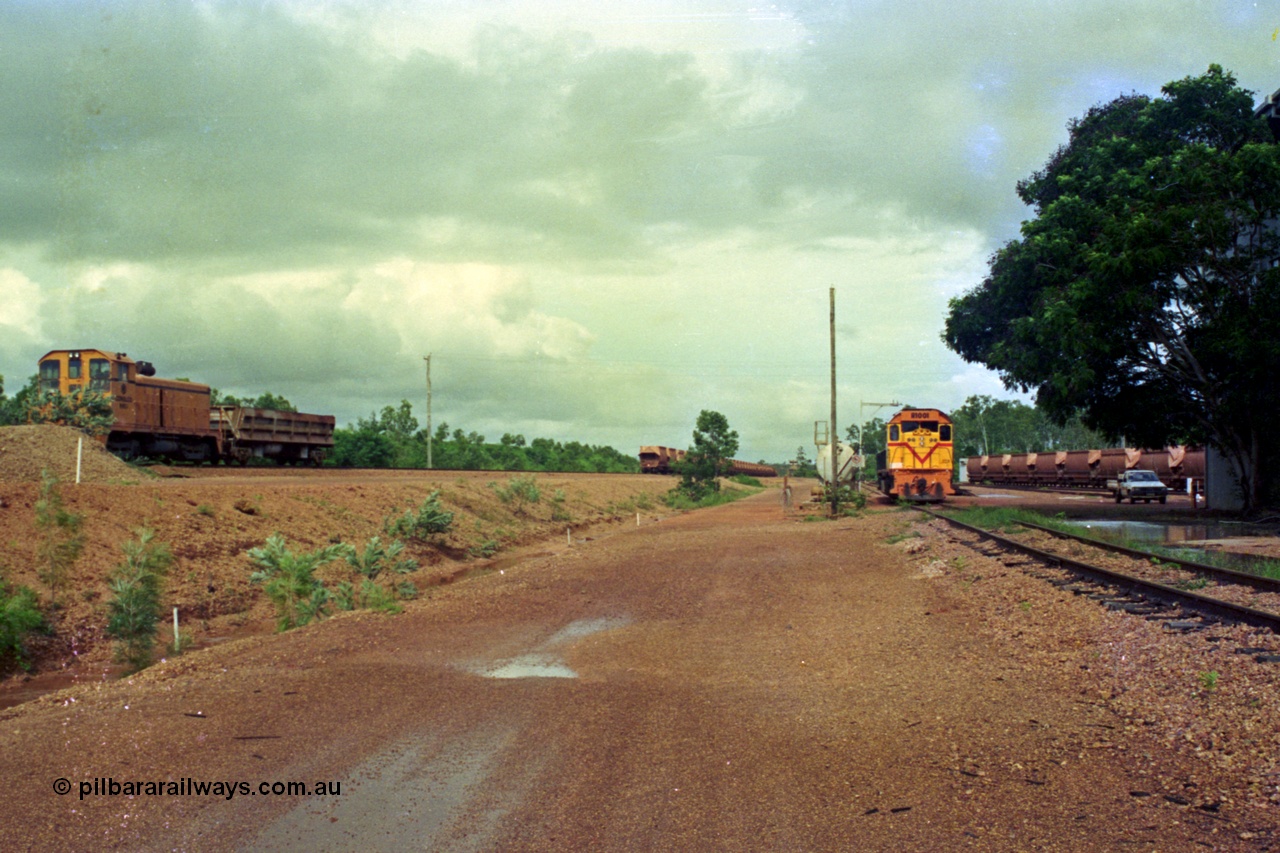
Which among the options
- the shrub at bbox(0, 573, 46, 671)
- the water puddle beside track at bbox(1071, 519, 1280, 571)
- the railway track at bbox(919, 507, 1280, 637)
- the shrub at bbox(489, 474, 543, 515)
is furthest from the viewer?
the shrub at bbox(489, 474, 543, 515)

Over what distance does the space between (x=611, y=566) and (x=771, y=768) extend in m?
12.5

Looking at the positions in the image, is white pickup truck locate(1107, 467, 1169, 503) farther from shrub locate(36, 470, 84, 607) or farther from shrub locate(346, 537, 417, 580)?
shrub locate(36, 470, 84, 607)

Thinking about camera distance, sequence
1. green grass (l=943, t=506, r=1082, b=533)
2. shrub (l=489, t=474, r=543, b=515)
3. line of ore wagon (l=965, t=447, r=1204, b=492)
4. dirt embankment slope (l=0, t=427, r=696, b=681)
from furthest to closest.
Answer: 1. line of ore wagon (l=965, t=447, r=1204, b=492)
2. shrub (l=489, t=474, r=543, b=515)
3. green grass (l=943, t=506, r=1082, b=533)
4. dirt embankment slope (l=0, t=427, r=696, b=681)

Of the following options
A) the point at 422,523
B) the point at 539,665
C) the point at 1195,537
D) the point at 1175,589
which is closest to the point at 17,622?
the point at 539,665

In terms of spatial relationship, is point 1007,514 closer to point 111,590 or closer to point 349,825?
point 111,590

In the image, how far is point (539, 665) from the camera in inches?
364

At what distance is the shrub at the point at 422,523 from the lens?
23.0m

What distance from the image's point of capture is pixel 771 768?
5.73 meters

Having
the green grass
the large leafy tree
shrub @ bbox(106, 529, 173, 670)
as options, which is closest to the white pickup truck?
the large leafy tree

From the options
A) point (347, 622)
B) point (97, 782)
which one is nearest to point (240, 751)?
point (97, 782)

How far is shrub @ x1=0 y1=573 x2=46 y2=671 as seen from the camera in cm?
1148

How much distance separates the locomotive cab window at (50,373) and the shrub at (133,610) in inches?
831

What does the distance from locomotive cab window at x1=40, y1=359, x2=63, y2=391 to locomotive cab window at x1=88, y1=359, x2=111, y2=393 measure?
136 cm

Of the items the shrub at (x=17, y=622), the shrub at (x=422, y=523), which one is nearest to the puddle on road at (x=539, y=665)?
the shrub at (x=17, y=622)
